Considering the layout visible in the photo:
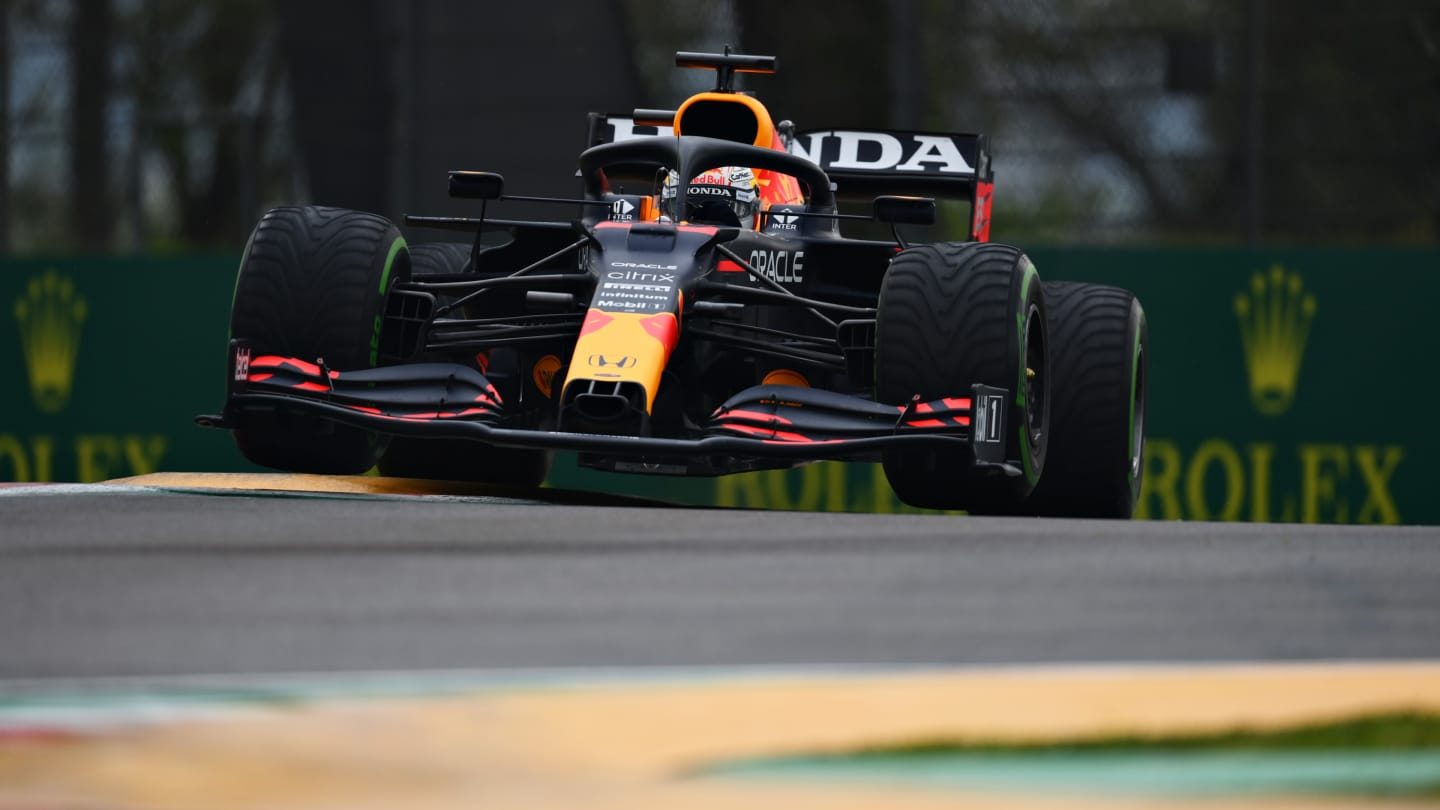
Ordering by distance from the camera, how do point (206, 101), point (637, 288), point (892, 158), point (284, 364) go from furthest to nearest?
point (206, 101)
point (892, 158)
point (284, 364)
point (637, 288)

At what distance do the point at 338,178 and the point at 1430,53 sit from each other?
5.30m

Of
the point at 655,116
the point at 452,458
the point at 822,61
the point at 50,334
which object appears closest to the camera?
the point at 655,116

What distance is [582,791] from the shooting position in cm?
269

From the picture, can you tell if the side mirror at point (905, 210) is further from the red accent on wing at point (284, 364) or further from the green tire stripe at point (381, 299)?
the red accent on wing at point (284, 364)

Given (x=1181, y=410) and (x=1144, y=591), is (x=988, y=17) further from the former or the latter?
(x=1144, y=591)

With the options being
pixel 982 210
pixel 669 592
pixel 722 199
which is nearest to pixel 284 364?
pixel 722 199

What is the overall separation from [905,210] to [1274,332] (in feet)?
9.37

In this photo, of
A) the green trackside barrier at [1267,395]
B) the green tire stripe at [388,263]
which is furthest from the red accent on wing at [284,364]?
the green trackside barrier at [1267,395]

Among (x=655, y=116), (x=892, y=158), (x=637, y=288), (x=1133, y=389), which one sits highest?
(x=655, y=116)

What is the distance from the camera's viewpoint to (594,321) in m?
6.86

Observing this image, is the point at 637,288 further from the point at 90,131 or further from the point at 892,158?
the point at 90,131

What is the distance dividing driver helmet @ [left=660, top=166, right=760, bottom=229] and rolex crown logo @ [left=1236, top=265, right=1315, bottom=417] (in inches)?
106

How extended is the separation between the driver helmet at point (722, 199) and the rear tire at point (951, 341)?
3.45 ft

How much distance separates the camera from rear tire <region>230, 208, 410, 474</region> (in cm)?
722
